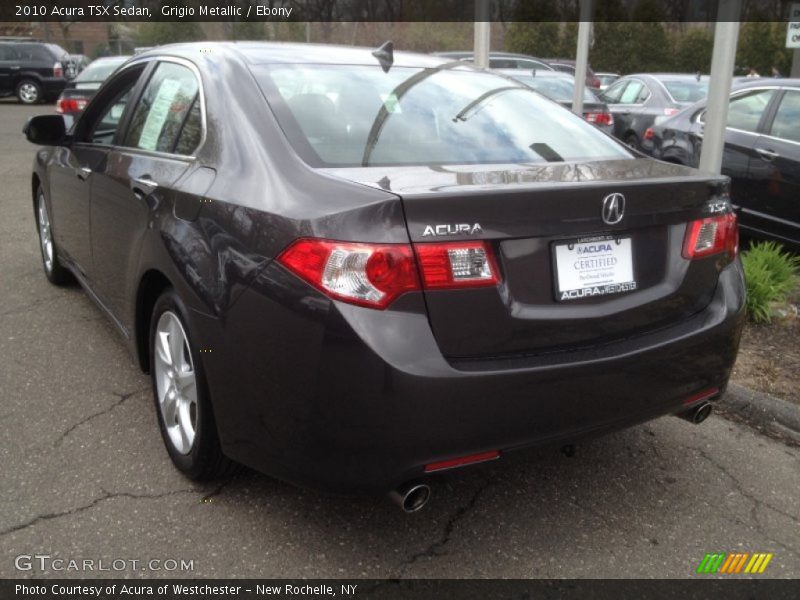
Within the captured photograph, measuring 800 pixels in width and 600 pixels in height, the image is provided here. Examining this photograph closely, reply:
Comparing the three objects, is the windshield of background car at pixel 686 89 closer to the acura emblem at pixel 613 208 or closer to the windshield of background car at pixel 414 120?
the windshield of background car at pixel 414 120

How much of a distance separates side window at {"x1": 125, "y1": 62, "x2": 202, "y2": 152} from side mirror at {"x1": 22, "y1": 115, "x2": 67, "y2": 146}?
3.41 ft

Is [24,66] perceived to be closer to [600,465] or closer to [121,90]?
[121,90]

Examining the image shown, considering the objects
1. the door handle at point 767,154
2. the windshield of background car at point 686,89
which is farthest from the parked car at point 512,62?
the door handle at point 767,154

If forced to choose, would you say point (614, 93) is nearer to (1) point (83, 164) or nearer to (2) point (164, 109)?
(1) point (83, 164)

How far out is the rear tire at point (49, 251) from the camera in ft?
17.4

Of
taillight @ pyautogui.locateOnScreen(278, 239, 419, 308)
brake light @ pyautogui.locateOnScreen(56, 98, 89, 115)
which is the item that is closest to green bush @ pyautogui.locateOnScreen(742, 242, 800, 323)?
taillight @ pyautogui.locateOnScreen(278, 239, 419, 308)

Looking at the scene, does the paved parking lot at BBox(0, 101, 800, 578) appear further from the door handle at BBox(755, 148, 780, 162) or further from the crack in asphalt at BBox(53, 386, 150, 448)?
the door handle at BBox(755, 148, 780, 162)

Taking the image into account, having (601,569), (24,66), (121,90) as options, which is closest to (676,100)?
(121,90)

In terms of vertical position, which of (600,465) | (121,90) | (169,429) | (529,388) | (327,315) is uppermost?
(121,90)

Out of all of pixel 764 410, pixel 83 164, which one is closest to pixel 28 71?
pixel 83 164

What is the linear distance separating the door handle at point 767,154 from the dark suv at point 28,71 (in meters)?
22.9

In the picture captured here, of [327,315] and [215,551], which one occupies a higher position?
[327,315]

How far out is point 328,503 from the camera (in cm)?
293
